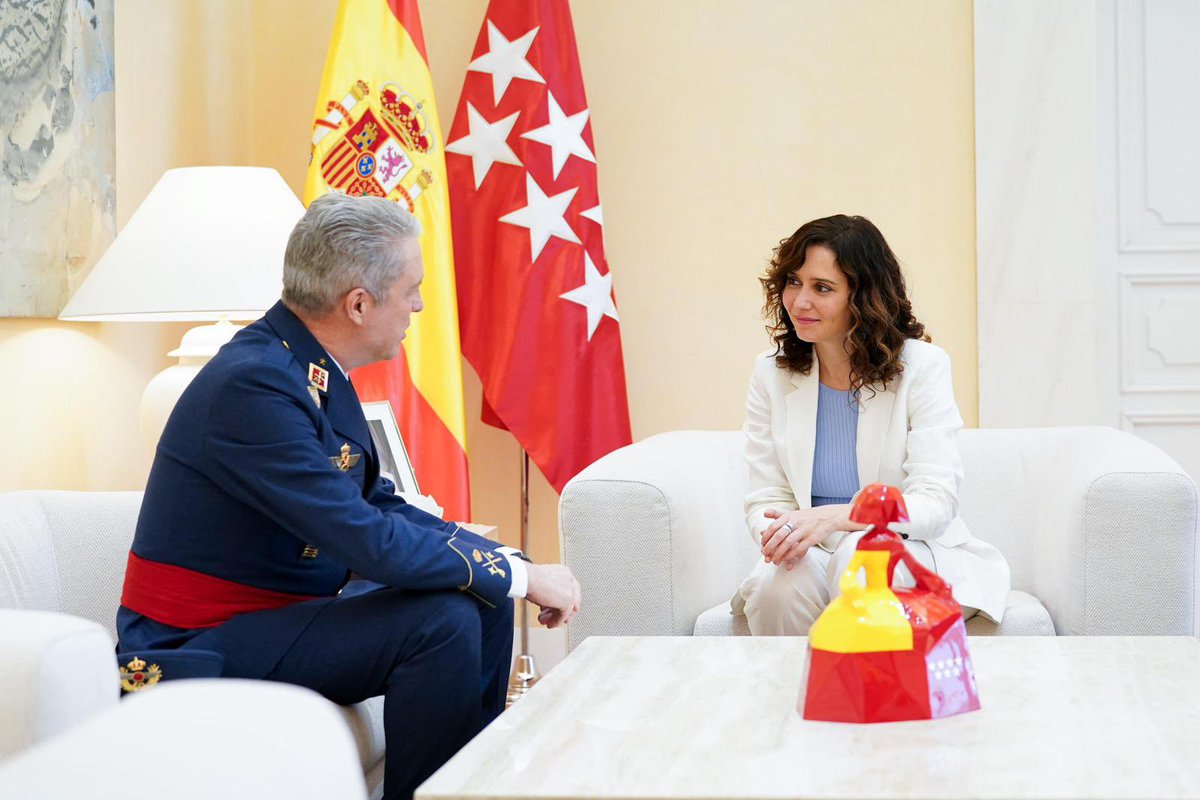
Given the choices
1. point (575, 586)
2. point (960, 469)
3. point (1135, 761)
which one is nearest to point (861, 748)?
point (1135, 761)

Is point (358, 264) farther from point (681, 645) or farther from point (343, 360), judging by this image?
point (681, 645)

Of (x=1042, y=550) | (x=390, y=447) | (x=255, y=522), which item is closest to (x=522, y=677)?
(x=390, y=447)

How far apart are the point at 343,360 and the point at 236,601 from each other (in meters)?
0.40

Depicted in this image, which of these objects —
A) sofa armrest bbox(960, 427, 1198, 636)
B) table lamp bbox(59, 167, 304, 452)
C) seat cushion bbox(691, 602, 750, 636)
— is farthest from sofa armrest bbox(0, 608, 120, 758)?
sofa armrest bbox(960, 427, 1198, 636)

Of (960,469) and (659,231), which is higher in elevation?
(659,231)

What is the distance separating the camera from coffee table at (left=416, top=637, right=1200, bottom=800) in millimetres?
1202

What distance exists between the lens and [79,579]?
2.11 m

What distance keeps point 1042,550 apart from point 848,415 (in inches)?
18.9

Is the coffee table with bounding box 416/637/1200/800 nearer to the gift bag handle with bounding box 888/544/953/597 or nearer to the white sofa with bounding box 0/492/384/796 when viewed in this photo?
the gift bag handle with bounding box 888/544/953/597

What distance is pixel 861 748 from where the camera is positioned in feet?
4.32

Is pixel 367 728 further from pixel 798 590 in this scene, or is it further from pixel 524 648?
pixel 524 648

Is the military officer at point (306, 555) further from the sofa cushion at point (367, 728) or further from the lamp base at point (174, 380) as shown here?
the lamp base at point (174, 380)

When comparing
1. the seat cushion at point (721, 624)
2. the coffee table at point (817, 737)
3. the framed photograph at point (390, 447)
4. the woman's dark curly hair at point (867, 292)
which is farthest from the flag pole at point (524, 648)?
the coffee table at point (817, 737)

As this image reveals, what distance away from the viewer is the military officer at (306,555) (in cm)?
175
